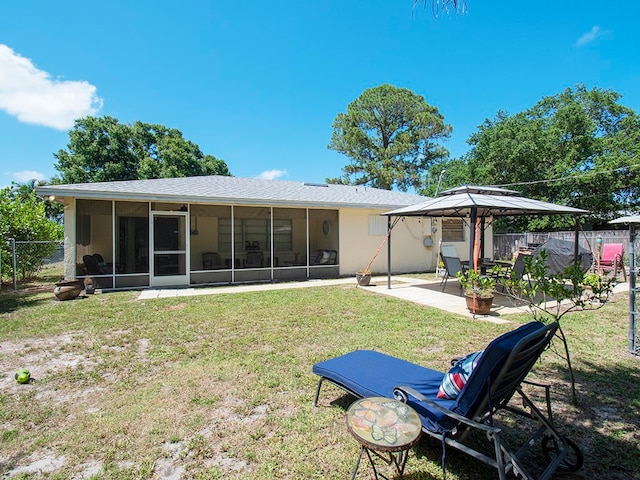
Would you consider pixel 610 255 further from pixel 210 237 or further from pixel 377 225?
pixel 210 237

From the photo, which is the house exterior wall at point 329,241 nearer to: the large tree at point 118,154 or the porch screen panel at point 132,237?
the porch screen panel at point 132,237

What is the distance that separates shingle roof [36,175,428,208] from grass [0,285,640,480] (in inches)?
134

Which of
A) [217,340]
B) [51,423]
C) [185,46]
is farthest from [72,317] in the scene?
[185,46]

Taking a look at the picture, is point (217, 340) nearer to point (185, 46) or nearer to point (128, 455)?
point (128, 455)

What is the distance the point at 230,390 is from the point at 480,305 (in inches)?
201

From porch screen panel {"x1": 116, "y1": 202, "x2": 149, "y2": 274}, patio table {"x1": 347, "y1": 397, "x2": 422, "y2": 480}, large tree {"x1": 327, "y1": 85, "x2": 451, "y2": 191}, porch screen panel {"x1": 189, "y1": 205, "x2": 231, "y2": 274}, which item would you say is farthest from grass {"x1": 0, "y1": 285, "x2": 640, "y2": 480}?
large tree {"x1": 327, "y1": 85, "x2": 451, "y2": 191}

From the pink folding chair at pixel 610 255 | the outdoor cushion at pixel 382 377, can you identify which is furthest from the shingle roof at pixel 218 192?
the outdoor cushion at pixel 382 377

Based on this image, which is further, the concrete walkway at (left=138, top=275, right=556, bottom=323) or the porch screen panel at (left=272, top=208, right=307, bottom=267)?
the porch screen panel at (left=272, top=208, right=307, bottom=267)

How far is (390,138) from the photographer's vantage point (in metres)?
30.4

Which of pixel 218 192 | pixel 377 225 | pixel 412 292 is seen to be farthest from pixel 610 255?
pixel 218 192

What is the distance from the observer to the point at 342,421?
9.66ft

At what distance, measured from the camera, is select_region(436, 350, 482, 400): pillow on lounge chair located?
7.67ft

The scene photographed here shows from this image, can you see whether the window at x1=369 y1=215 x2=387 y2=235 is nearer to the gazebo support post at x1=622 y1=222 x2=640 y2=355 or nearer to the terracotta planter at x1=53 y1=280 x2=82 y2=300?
the gazebo support post at x1=622 y1=222 x2=640 y2=355

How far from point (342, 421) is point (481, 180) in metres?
26.5
